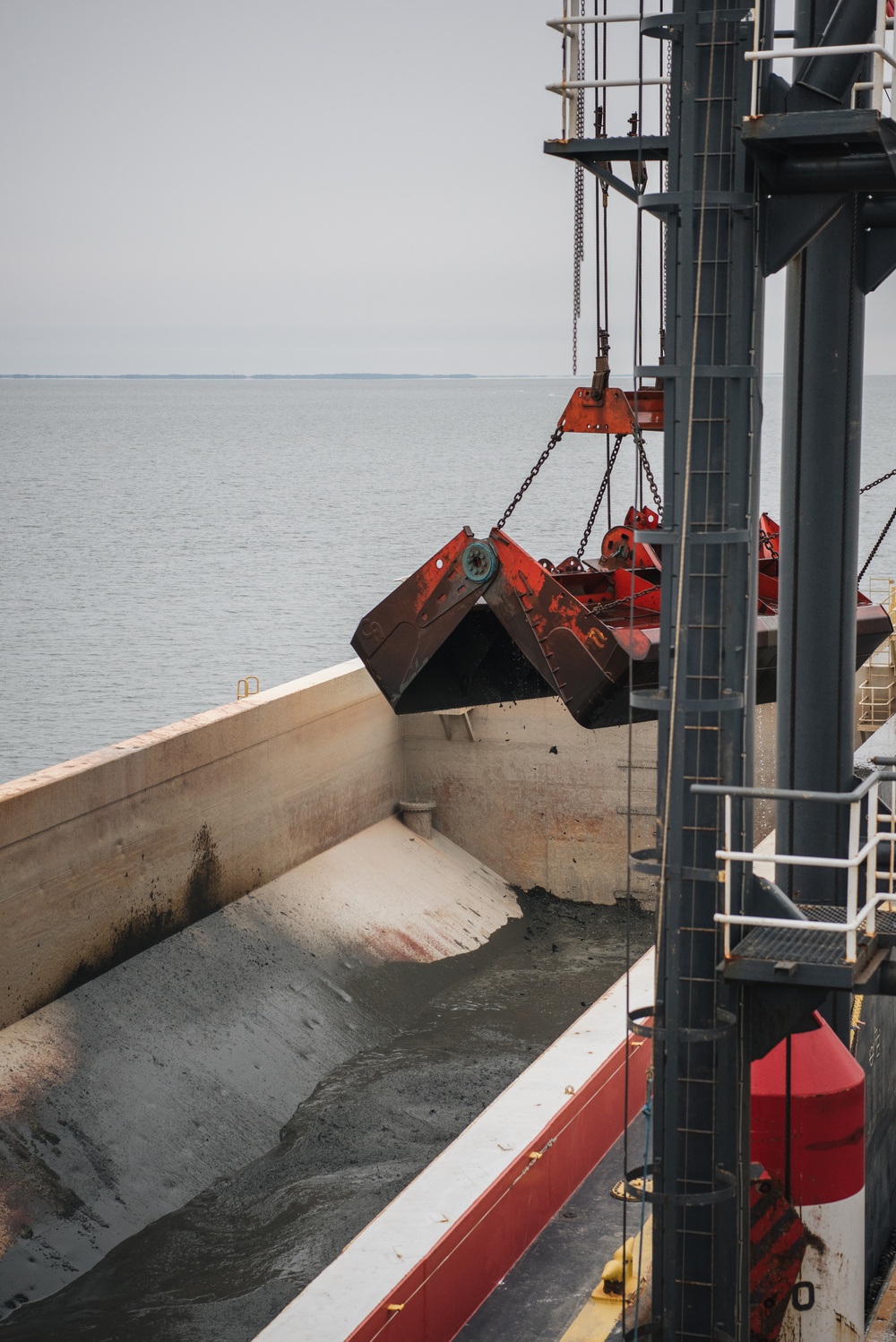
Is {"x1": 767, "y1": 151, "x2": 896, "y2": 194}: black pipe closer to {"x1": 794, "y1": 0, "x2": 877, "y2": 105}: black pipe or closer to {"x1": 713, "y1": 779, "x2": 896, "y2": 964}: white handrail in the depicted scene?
{"x1": 794, "y1": 0, "x2": 877, "y2": 105}: black pipe

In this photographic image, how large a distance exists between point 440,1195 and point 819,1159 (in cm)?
230

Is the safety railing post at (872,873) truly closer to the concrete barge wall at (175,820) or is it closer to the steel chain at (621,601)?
the steel chain at (621,601)

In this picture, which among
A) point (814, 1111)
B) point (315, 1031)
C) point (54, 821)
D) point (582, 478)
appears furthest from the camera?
point (582, 478)

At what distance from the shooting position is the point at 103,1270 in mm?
13125

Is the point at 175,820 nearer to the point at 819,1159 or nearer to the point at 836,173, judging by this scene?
the point at 819,1159

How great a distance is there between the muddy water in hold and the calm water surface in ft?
44.9

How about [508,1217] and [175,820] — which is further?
[175,820]

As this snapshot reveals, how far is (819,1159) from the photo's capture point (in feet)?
25.4

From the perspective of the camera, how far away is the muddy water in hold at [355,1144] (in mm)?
12742

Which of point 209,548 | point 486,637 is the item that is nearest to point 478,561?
point 486,637

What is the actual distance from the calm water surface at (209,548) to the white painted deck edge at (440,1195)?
70.6ft

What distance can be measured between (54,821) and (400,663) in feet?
18.5

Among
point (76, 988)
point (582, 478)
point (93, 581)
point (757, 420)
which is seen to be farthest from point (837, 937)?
point (582, 478)

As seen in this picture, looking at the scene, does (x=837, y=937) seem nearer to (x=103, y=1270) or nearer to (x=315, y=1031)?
(x=103, y=1270)
